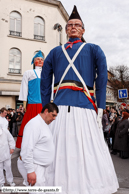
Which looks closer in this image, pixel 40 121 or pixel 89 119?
pixel 40 121

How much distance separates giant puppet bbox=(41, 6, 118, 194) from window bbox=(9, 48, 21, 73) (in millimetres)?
18563

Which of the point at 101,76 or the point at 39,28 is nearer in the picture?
the point at 101,76

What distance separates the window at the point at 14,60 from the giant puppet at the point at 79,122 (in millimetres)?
18563

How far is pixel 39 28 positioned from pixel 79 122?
20454 mm

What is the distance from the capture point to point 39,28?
2234cm

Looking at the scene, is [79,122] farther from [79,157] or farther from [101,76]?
[101,76]

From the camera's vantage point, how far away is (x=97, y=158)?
2.96 metres

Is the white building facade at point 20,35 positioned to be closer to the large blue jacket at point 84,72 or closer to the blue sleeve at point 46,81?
the blue sleeve at point 46,81

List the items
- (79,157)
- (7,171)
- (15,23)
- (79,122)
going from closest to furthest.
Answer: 1. (79,157)
2. (79,122)
3. (7,171)
4. (15,23)

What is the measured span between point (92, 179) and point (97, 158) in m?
0.24

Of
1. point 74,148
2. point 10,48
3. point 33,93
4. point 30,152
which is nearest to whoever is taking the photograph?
point 30,152

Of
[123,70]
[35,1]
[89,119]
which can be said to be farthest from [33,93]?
[123,70]

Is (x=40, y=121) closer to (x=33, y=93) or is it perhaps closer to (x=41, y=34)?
(x=33, y=93)

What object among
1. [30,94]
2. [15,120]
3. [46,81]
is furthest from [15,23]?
[46,81]
